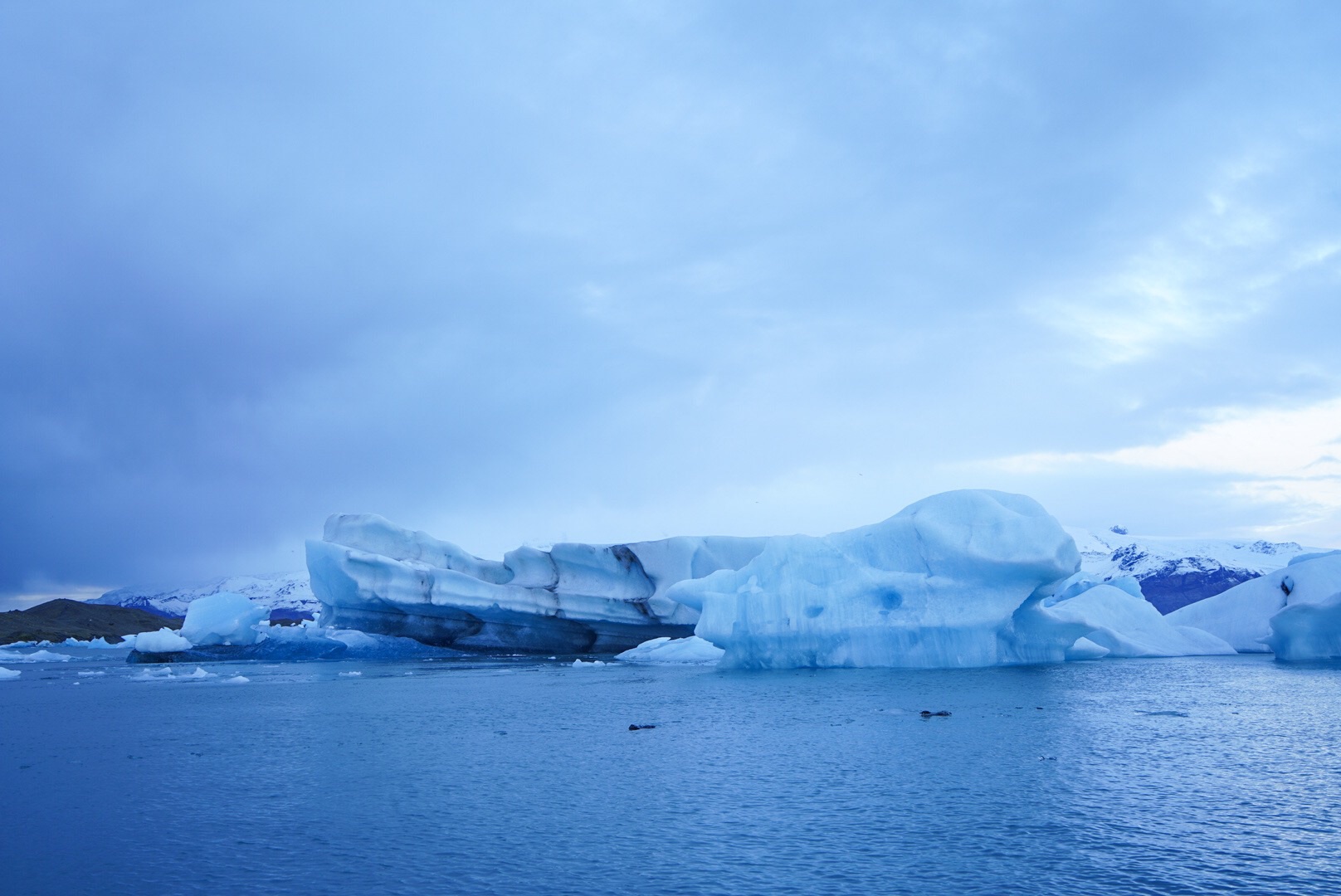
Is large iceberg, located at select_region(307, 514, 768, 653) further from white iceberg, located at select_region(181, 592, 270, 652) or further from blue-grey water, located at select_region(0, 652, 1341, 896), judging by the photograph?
blue-grey water, located at select_region(0, 652, 1341, 896)

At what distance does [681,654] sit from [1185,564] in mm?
65493

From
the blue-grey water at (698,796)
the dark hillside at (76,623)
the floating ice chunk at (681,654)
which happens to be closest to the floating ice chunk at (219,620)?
the floating ice chunk at (681,654)

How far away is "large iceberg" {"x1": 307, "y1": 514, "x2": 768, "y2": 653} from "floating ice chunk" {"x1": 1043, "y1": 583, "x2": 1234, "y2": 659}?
306 inches

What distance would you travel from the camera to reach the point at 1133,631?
780 inches

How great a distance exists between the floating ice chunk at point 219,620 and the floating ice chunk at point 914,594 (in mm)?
14242

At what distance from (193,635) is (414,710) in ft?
55.5

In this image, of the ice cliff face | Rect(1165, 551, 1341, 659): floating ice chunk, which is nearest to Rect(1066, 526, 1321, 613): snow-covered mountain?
Rect(1165, 551, 1341, 659): floating ice chunk

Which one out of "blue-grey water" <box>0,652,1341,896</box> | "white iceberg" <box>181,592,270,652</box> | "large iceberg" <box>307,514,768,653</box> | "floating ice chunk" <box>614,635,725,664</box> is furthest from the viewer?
"white iceberg" <box>181,592,270,652</box>

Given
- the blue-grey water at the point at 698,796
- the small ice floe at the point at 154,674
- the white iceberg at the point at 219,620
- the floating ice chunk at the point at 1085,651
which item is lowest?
the small ice floe at the point at 154,674

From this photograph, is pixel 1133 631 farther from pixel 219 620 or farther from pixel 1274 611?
pixel 219 620

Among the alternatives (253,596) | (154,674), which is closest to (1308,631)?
(154,674)

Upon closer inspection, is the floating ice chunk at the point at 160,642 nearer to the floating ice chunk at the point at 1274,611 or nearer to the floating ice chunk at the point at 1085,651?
the floating ice chunk at the point at 1085,651

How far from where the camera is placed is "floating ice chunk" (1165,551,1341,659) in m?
17.5

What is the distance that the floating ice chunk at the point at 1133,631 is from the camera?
61.9ft
